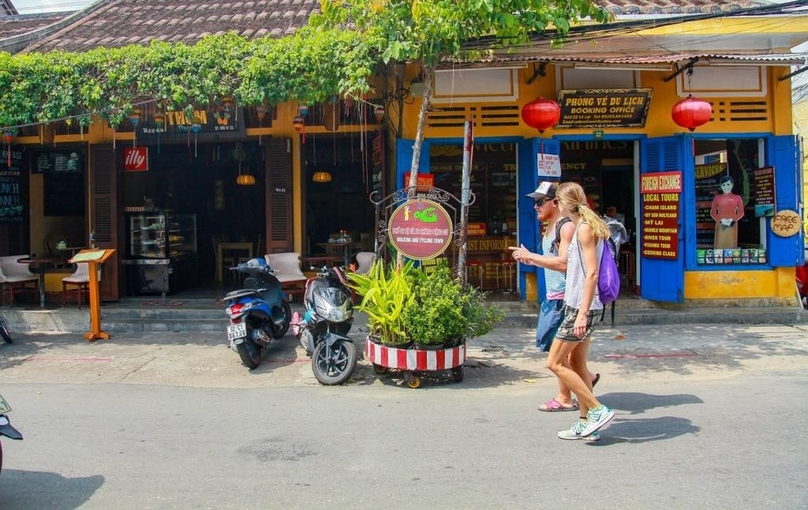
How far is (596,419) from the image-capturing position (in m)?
4.64

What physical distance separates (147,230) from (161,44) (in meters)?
4.24

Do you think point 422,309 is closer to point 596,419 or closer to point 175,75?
point 596,419

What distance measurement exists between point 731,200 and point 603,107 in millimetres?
2704

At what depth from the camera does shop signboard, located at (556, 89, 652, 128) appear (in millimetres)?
9827

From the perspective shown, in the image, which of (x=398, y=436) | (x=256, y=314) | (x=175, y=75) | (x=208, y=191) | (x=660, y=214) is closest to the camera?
(x=398, y=436)

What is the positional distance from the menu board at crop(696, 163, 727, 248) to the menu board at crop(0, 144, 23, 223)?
12.3 meters

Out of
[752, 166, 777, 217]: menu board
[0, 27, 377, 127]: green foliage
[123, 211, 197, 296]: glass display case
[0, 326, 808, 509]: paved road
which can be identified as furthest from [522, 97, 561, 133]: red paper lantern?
[123, 211, 197, 296]: glass display case

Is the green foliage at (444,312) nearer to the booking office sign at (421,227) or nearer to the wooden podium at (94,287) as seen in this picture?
the booking office sign at (421,227)

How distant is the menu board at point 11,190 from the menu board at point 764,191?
13113 mm

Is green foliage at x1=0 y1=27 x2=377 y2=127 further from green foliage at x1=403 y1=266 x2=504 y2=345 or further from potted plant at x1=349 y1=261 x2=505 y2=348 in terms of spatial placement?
green foliage at x1=403 y1=266 x2=504 y2=345

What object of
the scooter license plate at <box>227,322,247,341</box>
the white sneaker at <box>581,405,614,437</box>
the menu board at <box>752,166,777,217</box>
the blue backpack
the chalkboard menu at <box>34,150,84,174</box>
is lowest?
the white sneaker at <box>581,405,614,437</box>

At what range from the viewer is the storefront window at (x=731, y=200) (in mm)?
10219

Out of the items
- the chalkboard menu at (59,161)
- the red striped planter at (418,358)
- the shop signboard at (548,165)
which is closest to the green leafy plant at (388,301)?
the red striped planter at (418,358)

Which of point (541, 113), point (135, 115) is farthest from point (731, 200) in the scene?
point (135, 115)
